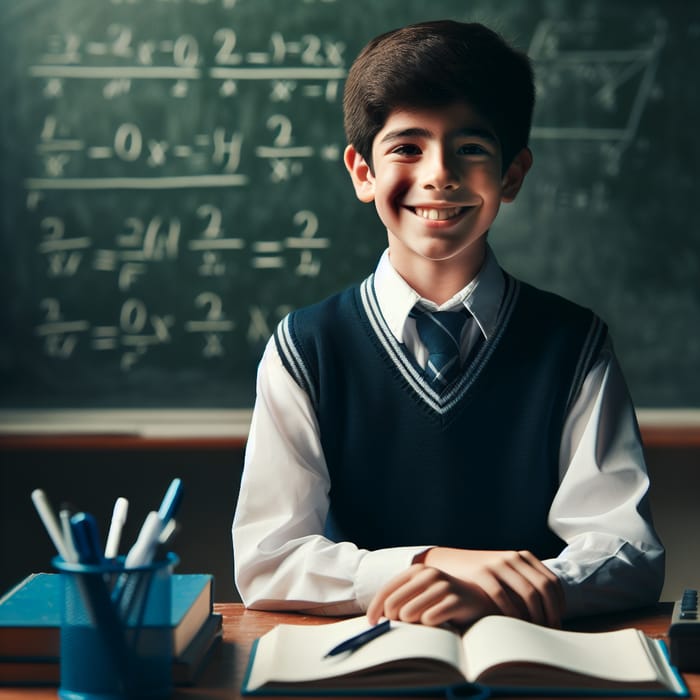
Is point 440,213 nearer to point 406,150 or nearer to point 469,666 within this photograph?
point 406,150

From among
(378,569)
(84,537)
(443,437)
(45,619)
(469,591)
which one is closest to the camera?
(84,537)

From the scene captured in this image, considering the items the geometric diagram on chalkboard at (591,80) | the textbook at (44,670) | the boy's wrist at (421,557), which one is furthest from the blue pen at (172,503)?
the geometric diagram on chalkboard at (591,80)

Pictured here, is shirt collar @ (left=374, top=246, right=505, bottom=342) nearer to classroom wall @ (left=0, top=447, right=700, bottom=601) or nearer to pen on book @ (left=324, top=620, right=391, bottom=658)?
pen on book @ (left=324, top=620, right=391, bottom=658)

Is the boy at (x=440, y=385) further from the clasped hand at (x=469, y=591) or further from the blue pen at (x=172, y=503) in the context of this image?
the blue pen at (x=172, y=503)

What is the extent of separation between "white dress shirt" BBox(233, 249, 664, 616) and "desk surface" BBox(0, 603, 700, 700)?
0.02 meters

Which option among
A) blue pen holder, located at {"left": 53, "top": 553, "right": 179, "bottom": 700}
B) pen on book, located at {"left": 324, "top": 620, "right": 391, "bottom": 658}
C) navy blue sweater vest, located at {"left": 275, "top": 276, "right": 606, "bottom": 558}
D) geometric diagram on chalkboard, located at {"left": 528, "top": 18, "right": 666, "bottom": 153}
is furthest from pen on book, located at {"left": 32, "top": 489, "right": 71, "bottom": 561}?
geometric diagram on chalkboard, located at {"left": 528, "top": 18, "right": 666, "bottom": 153}

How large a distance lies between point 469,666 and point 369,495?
50cm

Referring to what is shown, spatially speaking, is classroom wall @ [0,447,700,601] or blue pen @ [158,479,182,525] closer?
blue pen @ [158,479,182,525]

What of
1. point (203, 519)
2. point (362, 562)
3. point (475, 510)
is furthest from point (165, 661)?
point (203, 519)

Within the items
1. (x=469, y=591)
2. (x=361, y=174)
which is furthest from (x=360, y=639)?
(x=361, y=174)

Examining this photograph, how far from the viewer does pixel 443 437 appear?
1.46 meters

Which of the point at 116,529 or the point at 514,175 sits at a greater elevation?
the point at 514,175

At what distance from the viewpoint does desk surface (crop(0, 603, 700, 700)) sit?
0.99 metres

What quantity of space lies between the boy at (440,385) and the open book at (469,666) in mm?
268
